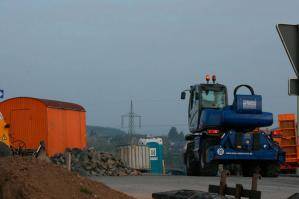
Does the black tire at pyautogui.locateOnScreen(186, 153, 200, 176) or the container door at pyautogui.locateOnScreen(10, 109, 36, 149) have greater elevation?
the container door at pyautogui.locateOnScreen(10, 109, 36, 149)

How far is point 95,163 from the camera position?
3425cm

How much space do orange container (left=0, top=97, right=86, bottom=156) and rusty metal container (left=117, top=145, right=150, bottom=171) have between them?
5.85 m

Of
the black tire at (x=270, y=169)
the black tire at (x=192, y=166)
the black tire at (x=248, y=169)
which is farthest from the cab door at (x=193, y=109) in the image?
the black tire at (x=270, y=169)

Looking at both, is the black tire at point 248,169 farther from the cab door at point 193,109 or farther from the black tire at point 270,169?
the cab door at point 193,109

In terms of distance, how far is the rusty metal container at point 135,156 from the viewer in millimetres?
41247

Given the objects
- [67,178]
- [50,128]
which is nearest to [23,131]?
[50,128]

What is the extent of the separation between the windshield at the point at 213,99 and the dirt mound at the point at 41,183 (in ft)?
48.4

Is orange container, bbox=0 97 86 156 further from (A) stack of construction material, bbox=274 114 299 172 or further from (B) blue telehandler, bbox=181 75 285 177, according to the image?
(A) stack of construction material, bbox=274 114 299 172

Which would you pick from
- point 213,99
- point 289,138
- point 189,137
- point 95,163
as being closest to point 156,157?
point 95,163

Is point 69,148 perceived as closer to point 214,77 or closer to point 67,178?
point 214,77

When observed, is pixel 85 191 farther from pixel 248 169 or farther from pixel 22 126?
pixel 22 126

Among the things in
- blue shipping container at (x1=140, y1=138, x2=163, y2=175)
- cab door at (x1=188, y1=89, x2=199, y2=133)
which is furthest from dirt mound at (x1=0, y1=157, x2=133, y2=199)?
blue shipping container at (x1=140, y1=138, x2=163, y2=175)

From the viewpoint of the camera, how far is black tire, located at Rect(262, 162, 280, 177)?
2486cm

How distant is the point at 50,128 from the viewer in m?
34.2
